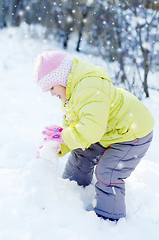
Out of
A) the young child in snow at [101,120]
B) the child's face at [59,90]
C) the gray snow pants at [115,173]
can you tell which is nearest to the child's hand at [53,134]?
the young child in snow at [101,120]

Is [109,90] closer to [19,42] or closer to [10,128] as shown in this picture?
[10,128]

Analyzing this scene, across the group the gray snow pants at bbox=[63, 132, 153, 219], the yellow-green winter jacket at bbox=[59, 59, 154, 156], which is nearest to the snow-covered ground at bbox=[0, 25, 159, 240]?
the gray snow pants at bbox=[63, 132, 153, 219]

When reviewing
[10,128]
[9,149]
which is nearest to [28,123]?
[10,128]

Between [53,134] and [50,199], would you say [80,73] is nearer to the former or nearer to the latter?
[53,134]

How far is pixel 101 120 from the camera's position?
1.55 m

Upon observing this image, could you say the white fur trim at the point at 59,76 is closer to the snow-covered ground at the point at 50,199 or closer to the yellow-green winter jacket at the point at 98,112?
the yellow-green winter jacket at the point at 98,112

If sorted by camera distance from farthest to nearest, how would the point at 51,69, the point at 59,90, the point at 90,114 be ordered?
the point at 59,90, the point at 51,69, the point at 90,114

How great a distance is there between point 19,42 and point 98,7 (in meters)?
2.83

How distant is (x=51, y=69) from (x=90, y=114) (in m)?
0.40

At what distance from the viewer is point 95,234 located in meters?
1.53

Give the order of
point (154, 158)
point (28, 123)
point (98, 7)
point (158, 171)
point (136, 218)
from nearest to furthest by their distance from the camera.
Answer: point (136, 218)
point (158, 171)
point (154, 158)
point (28, 123)
point (98, 7)

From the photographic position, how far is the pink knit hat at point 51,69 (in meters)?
1.63

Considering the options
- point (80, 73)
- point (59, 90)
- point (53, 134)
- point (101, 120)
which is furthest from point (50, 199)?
point (80, 73)

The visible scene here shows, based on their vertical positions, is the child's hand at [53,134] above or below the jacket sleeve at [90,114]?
below
